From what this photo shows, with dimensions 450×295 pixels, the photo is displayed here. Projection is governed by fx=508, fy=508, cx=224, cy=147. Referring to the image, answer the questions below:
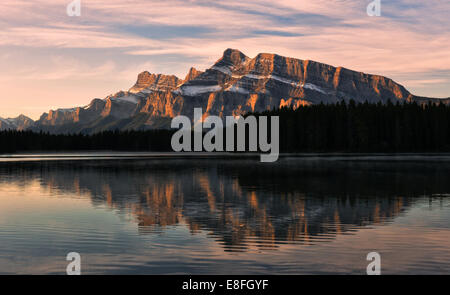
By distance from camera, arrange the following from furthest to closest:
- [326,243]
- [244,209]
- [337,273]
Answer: [244,209]
[326,243]
[337,273]

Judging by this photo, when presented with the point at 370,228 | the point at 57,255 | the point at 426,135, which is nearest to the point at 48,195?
the point at 57,255

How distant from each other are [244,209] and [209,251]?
1511 cm

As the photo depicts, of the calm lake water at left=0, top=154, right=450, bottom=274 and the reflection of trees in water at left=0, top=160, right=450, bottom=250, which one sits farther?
the reflection of trees in water at left=0, top=160, right=450, bottom=250

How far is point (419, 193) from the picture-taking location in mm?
49156

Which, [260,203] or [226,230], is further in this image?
[260,203]

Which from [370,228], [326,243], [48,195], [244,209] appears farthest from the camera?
[48,195]

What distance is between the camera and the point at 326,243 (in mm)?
24859

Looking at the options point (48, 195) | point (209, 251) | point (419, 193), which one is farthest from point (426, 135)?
point (209, 251)

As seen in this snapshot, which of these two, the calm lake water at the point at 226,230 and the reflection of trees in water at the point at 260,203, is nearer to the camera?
the calm lake water at the point at 226,230

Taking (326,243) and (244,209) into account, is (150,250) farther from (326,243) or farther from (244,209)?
(244,209)

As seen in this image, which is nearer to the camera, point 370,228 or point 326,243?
point 326,243
